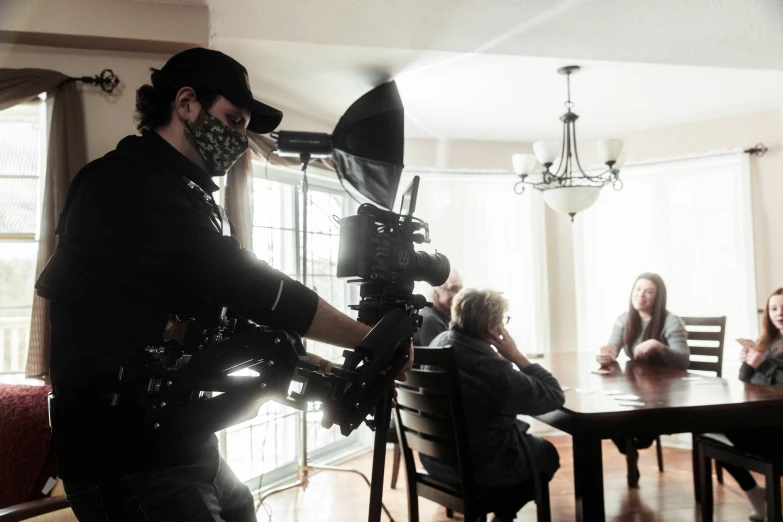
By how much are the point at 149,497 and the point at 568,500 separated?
2.52 metres

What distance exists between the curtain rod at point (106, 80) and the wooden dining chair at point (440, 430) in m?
1.67

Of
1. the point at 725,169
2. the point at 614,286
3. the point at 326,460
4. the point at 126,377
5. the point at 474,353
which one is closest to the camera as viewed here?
the point at 126,377

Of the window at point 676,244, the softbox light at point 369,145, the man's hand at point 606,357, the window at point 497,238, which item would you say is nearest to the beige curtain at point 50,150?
the softbox light at point 369,145

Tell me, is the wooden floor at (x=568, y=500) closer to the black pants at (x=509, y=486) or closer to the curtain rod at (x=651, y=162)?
the black pants at (x=509, y=486)

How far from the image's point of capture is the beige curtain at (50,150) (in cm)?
228

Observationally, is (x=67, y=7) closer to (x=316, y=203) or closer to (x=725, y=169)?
(x=316, y=203)

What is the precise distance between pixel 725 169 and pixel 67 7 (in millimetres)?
4017

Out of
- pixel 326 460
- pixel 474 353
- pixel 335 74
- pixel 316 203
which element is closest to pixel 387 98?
pixel 335 74

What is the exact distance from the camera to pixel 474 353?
78.4 inches

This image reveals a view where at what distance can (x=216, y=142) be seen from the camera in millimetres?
1020

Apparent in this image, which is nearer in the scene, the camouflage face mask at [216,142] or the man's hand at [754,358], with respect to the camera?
the camouflage face mask at [216,142]

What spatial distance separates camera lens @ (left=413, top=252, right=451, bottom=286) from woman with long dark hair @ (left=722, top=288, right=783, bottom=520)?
1.79m

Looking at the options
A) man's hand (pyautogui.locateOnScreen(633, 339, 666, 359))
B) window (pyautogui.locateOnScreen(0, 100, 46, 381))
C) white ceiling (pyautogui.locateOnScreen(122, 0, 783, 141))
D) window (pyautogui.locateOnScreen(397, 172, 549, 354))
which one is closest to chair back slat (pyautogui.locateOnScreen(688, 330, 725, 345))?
man's hand (pyautogui.locateOnScreen(633, 339, 666, 359))

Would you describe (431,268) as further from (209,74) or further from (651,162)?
(651,162)
